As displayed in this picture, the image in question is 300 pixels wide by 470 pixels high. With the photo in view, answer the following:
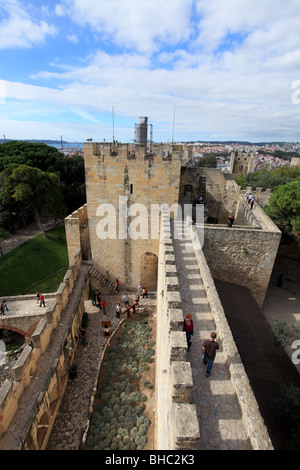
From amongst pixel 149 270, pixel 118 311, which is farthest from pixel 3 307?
pixel 149 270

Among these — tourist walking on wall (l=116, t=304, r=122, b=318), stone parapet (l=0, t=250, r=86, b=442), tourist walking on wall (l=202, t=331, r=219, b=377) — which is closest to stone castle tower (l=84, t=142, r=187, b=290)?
tourist walking on wall (l=116, t=304, r=122, b=318)

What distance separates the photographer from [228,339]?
565 cm

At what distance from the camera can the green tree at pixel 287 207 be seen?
1411 cm

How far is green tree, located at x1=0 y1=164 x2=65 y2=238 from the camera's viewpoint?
19938 millimetres

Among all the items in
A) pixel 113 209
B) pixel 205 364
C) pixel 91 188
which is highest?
pixel 91 188

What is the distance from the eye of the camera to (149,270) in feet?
44.0

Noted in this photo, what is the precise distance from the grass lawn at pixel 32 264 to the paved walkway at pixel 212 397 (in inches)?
465

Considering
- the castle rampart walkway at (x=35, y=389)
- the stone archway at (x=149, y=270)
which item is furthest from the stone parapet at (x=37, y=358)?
the stone archway at (x=149, y=270)

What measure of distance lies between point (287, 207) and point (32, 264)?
17312 mm

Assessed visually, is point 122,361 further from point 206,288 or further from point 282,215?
point 282,215

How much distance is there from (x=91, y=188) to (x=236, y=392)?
976 cm

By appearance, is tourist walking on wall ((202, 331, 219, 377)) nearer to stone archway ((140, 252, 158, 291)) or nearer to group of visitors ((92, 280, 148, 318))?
group of visitors ((92, 280, 148, 318))

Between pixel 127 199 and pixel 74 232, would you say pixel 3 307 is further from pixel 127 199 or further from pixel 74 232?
pixel 127 199
